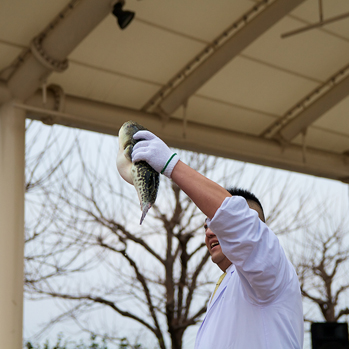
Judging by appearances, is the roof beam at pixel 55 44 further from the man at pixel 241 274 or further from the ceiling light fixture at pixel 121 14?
the man at pixel 241 274

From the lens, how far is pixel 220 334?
1.65 m

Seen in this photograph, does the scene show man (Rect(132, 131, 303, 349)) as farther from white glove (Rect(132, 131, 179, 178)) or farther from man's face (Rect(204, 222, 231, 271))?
man's face (Rect(204, 222, 231, 271))

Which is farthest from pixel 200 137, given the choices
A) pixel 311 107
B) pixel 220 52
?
pixel 311 107

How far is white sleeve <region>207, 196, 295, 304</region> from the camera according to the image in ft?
4.27

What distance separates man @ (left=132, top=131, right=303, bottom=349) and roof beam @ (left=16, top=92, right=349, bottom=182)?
16.2 ft

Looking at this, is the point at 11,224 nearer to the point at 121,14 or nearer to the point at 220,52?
the point at 121,14

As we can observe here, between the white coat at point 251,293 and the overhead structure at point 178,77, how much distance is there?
432cm

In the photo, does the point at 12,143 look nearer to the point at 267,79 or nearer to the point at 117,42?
the point at 117,42

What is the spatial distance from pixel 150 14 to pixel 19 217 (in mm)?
2682

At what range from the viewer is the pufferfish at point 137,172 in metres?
1.36

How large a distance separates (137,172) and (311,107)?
7.28 meters

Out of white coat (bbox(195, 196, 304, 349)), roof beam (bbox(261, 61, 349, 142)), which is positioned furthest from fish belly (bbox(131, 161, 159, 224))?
roof beam (bbox(261, 61, 349, 142))

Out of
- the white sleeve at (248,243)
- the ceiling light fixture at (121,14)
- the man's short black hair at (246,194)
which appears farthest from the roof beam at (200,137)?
the white sleeve at (248,243)

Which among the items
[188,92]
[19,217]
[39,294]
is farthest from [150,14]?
[39,294]
